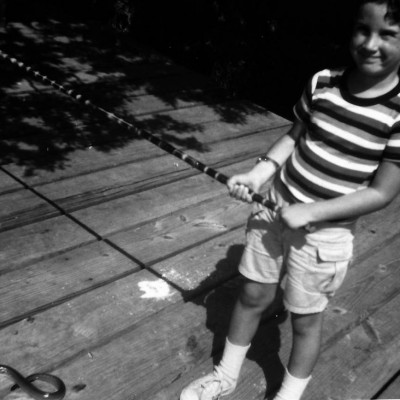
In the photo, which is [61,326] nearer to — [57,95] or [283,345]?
[283,345]

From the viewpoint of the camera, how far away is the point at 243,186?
88.4 inches

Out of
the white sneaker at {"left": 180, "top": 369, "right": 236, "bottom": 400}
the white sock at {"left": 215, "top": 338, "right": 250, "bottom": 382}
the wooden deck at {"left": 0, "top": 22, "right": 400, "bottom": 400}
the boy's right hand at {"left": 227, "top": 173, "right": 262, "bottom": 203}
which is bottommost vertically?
the wooden deck at {"left": 0, "top": 22, "right": 400, "bottom": 400}

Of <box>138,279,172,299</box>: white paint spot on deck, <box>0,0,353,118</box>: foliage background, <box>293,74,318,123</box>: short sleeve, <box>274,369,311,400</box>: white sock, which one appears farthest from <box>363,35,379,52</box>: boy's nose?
<box>0,0,353,118</box>: foliage background

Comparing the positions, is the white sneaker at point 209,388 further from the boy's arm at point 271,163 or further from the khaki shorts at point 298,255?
the boy's arm at point 271,163

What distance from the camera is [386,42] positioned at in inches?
78.0

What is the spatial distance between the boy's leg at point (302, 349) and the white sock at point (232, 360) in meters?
0.21

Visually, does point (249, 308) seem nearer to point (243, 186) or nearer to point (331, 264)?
point (331, 264)

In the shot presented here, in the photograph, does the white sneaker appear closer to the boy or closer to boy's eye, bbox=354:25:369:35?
the boy

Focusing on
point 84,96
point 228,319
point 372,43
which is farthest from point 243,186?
point 84,96

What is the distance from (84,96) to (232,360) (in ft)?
11.4

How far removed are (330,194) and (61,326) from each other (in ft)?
4.57

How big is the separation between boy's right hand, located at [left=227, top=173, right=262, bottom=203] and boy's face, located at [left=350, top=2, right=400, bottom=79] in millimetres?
570

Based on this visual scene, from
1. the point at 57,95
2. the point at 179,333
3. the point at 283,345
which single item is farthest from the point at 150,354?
the point at 57,95

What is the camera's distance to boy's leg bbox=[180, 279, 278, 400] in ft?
7.97
